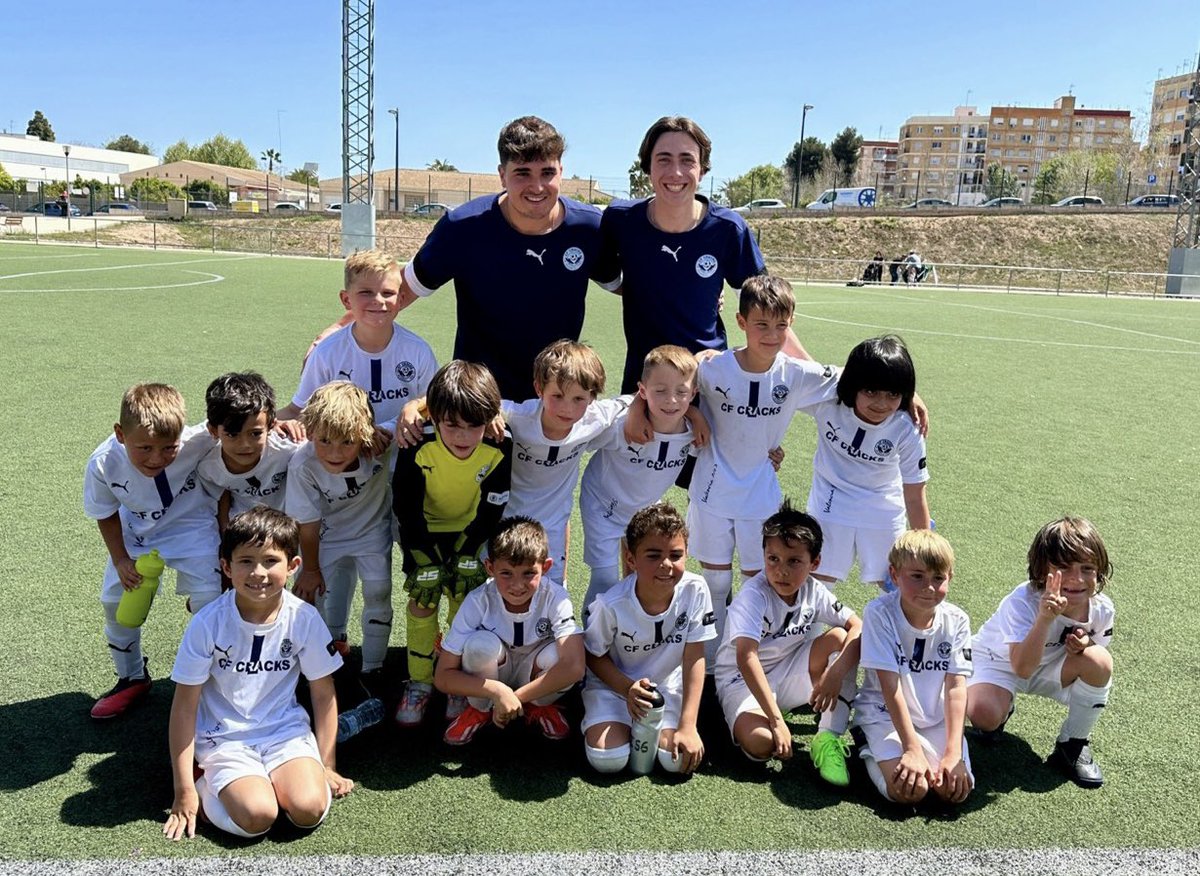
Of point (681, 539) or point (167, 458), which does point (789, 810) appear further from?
point (167, 458)

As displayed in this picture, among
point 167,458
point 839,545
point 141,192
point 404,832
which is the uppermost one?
point 141,192

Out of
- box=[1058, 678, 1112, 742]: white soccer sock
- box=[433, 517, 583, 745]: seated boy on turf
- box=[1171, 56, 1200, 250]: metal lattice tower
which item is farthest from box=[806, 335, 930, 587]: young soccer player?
box=[1171, 56, 1200, 250]: metal lattice tower

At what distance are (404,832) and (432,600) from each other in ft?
3.14

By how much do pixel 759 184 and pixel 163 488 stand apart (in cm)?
9548

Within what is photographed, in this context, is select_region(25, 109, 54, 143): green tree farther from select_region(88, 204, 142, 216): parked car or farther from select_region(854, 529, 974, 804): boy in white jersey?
select_region(854, 529, 974, 804): boy in white jersey

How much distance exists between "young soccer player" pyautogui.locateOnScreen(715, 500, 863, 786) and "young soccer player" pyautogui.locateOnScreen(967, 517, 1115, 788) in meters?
0.51

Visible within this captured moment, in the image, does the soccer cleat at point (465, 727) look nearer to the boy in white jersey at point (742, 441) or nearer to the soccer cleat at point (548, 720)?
the soccer cleat at point (548, 720)

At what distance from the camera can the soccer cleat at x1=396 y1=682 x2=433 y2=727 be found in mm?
3412

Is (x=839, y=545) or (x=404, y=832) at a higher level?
(x=839, y=545)

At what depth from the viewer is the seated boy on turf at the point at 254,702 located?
9.05 ft

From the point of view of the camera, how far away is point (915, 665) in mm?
3266

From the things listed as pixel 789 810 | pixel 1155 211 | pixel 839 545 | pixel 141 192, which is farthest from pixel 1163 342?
pixel 141 192

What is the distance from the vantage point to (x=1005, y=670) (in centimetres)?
342

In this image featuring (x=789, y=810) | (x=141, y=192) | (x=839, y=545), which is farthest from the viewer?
(x=141, y=192)
